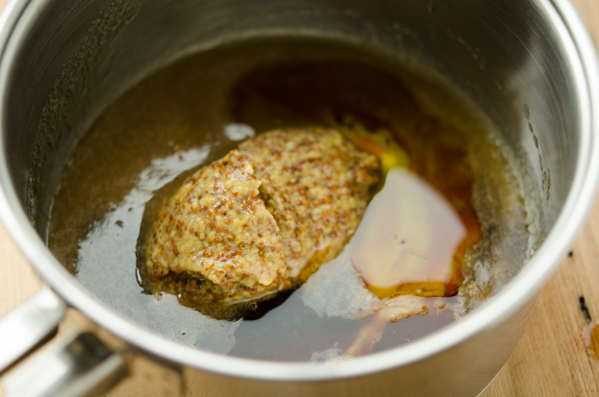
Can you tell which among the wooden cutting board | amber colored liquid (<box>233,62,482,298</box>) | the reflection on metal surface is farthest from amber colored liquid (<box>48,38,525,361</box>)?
the reflection on metal surface

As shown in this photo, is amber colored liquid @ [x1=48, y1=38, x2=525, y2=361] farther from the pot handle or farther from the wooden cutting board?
the pot handle

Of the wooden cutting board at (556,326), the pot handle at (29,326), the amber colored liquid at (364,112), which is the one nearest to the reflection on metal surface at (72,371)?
the pot handle at (29,326)

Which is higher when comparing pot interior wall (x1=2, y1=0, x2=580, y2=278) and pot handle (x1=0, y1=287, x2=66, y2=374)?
pot interior wall (x1=2, y1=0, x2=580, y2=278)

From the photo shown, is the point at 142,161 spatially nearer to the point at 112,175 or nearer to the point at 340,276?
the point at 112,175

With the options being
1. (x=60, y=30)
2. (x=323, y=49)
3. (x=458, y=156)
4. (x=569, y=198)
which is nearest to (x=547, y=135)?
(x=458, y=156)

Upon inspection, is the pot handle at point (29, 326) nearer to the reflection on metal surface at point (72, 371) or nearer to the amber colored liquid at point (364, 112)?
the reflection on metal surface at point (72, 371)

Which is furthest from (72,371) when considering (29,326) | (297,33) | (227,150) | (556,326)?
(297,33)
